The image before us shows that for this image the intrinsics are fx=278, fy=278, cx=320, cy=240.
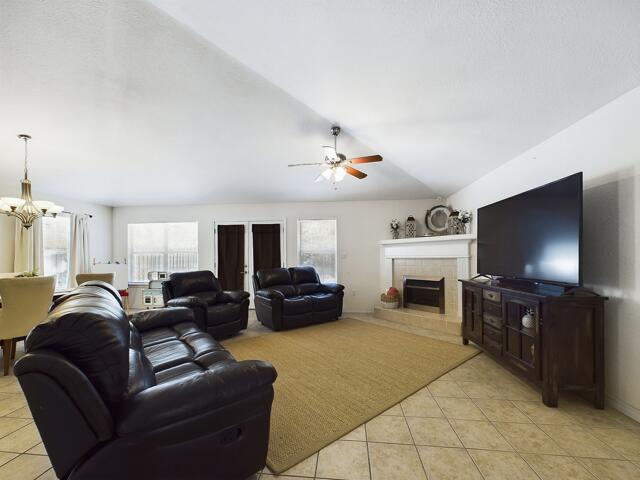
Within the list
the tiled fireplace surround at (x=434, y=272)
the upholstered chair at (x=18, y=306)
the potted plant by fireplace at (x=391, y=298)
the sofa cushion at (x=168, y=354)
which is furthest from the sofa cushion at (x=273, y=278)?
the upholstered chair at (x=18, y=306)

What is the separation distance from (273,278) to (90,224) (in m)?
4.11

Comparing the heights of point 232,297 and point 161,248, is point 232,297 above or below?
below

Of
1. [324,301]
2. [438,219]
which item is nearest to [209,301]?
[324,301]

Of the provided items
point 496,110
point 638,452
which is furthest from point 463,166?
point 638,452

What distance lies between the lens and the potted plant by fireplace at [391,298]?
532cm

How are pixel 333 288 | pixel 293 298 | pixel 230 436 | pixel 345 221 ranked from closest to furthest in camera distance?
pixel 230 436 < pixel 293 298 < pixel 333 288 < pixel 345 221

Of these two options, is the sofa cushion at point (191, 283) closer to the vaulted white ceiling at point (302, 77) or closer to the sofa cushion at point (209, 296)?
the sofa cushion at point (209, 296)

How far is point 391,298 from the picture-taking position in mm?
5324

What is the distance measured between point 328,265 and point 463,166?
329 cm

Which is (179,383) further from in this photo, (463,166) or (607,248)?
(463,166)

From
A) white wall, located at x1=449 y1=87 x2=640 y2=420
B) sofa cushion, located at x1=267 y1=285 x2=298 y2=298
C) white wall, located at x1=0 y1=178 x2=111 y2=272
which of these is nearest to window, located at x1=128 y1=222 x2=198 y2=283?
white wall, located at x1=0 y1=178 x2=111 y2=272

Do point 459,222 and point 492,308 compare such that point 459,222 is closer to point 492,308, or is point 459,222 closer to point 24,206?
point 492,308

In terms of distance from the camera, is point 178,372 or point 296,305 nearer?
point 178,372

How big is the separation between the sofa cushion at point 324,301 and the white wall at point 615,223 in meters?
3.44
